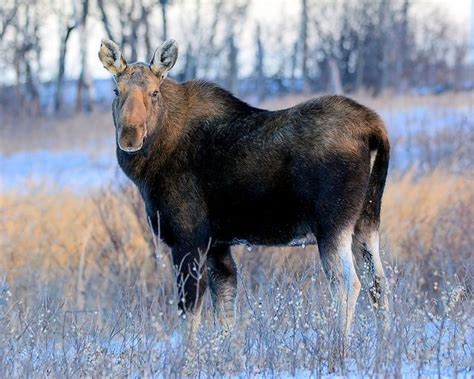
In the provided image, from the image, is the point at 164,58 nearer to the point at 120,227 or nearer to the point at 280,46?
the point at 120,227

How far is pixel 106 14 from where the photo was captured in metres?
37.6

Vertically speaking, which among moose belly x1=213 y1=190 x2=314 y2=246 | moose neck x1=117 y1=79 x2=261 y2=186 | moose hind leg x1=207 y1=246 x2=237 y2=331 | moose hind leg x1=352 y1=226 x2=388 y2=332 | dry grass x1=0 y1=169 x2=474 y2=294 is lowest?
dry grass x1=0 y1=169 x2=474 y2=294

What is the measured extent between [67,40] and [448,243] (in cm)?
2963

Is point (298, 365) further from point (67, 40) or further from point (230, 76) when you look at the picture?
point (67, 40)

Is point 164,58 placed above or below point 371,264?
above

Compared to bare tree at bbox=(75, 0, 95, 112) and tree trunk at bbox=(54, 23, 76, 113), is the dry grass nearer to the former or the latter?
bare tree at bbox=(75, 0, 95, 112)

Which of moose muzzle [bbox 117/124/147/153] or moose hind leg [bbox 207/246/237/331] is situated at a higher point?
moose muzzle [bbox 117/124/147/153]

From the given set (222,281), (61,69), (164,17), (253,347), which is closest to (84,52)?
(164,17)

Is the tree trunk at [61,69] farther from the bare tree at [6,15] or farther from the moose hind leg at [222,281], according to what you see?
the moose hind leg at [222,281]

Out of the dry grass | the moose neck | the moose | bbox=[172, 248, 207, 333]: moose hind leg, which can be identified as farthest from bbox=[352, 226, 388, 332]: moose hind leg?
the dry grass

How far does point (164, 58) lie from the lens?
7883 mm

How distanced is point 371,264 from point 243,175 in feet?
3.94

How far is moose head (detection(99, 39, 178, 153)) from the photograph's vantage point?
7312 millimetres

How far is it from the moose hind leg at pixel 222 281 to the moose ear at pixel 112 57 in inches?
65.7
